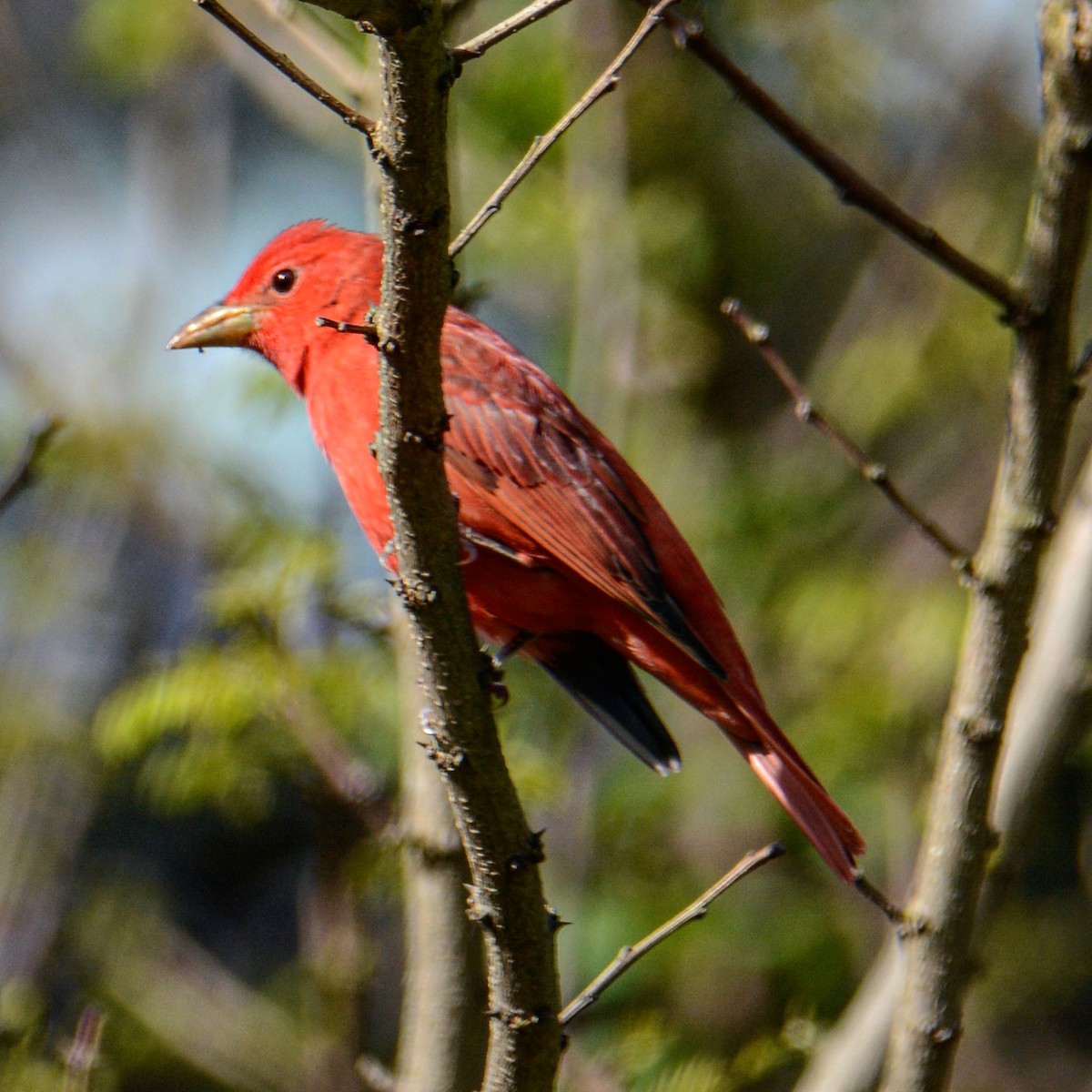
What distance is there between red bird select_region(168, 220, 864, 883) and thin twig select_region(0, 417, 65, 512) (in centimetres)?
97

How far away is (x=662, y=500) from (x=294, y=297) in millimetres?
3058

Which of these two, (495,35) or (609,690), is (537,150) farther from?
(609,690)

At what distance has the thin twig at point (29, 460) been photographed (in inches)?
93.5

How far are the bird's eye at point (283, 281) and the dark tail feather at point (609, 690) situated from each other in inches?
47.6

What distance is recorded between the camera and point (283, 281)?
418cm

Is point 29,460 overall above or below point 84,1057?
above

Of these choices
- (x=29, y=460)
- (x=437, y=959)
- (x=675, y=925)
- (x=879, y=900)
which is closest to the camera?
(x=675, y=925)

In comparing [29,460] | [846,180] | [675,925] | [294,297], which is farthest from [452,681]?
[294,297]

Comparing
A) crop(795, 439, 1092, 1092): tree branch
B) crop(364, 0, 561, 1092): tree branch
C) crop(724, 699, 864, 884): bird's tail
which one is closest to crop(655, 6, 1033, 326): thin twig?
crop(795, 439, 1092, 1092): tree branch

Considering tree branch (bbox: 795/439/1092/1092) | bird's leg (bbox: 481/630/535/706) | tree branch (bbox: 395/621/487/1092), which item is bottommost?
tree branch (bbox: 795/439/1092/1092)

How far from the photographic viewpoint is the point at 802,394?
2906 millimetres

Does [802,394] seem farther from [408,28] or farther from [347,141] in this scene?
[347,141]

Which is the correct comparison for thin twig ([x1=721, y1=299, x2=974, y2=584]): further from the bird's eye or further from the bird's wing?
the bird's eye

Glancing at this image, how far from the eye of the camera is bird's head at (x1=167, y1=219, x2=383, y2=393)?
3994 millimetres
